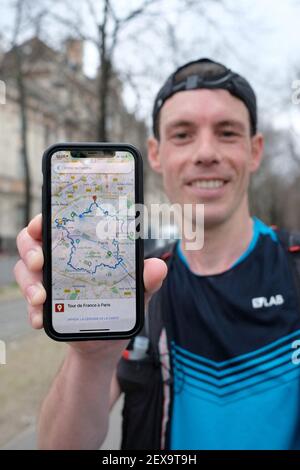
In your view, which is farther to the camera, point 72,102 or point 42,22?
point 72,102

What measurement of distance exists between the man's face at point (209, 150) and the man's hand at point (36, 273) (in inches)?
26.6

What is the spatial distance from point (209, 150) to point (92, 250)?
2.47ft

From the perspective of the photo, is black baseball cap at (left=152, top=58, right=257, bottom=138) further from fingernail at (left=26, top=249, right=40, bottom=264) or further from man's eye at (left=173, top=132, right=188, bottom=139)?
fingernail at (left=26, top=249, right=40, bottom=264)

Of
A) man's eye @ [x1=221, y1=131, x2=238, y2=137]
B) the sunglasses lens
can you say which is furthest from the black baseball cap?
man's eye @ [x1=221, y1=131, x2=238, y2=137]

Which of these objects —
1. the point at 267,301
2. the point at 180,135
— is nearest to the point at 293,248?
the point at 267,301

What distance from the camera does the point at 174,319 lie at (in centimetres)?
172

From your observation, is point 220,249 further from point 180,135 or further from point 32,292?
point 32,292

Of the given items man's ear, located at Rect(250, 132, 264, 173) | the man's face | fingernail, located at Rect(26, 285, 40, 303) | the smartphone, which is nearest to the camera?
fingernail, located at Rect(26, 285, 40, 303)

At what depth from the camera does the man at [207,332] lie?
4.94 feet

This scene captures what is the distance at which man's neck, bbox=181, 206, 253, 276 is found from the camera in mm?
1828

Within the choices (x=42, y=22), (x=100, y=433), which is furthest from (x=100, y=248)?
(x=42, y=22)

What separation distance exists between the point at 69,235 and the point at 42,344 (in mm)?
5115

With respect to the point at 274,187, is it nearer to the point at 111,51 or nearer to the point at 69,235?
the point at 111,51

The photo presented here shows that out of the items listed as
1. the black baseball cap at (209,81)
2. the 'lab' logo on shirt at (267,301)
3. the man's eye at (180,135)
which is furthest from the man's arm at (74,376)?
the black baseball cap at (209,81)
